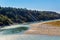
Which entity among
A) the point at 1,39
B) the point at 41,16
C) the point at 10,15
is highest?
the point at 1,39

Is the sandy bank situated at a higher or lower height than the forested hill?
higher

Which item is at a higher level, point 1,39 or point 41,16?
point 1,39

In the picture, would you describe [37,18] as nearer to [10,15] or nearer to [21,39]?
[10,15]

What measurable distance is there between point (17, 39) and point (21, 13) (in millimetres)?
78339

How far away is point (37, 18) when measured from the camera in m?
120

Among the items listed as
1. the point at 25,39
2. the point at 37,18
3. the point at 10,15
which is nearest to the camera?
the point at 25,39

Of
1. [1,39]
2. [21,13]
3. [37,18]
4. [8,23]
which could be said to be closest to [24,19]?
[21,13]

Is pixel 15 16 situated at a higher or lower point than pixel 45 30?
lower

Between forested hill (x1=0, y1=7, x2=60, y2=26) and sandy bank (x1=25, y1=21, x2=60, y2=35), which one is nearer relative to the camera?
sandy bank (x1=25, y1=21, x2=60, y2=35)

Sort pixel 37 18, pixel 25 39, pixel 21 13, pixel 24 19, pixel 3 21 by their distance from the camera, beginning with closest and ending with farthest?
pixel 25 39
pixel 3 21
pixel 24 19
pixel 21 13
pixel 37 18

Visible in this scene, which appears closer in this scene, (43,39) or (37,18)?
(43,39)

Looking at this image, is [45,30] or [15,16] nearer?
[45,30]

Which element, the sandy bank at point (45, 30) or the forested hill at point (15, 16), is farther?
the forested hill at point (15, 16)

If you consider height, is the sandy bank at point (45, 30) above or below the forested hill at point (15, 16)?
above
